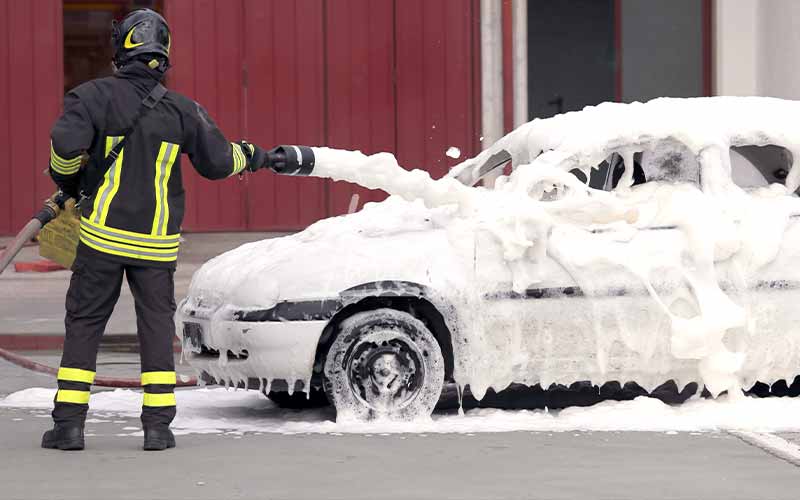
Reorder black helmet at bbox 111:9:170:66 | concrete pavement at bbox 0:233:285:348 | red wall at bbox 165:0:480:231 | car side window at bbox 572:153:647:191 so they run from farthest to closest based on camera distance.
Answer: red wall at bbox 165:0:480:231, concrete pavement at bbox 0:233:285:348, car side window at bbox 572:153:647:191, black helmet at bbox 111:9:170:66

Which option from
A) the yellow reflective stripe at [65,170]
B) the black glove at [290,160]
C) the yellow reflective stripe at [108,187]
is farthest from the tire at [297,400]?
the yellow reflective stripe at [65,170]

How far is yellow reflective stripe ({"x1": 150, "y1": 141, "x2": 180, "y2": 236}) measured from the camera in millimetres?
7535

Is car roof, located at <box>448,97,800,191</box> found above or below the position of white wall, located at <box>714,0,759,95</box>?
below

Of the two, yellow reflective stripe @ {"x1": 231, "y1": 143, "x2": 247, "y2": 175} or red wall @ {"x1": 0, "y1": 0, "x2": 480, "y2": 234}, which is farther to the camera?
red wall @ {"x1": 0, "y1": 0, "x2": 480, "y2": 234}

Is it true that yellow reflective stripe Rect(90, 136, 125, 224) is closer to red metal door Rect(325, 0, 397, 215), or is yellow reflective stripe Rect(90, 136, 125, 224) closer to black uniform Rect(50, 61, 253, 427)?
black uniform Rect(50, 61, 253, 427)

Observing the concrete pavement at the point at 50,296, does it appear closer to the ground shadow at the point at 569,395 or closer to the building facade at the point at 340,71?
the building facade at the point at 340,71

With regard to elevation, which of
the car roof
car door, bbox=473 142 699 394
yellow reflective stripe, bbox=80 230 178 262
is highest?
the car roof

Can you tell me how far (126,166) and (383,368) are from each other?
5.04 ft

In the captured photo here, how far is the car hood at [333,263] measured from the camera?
8.10 meters

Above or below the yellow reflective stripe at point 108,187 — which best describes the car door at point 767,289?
below

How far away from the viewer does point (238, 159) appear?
7805mm

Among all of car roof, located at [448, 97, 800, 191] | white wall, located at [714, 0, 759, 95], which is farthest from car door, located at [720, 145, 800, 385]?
white wall, located at [714, 0, 759, 95]

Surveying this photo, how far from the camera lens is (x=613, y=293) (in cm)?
827

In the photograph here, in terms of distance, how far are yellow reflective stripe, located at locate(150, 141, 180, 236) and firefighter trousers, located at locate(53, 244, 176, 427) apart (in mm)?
190
